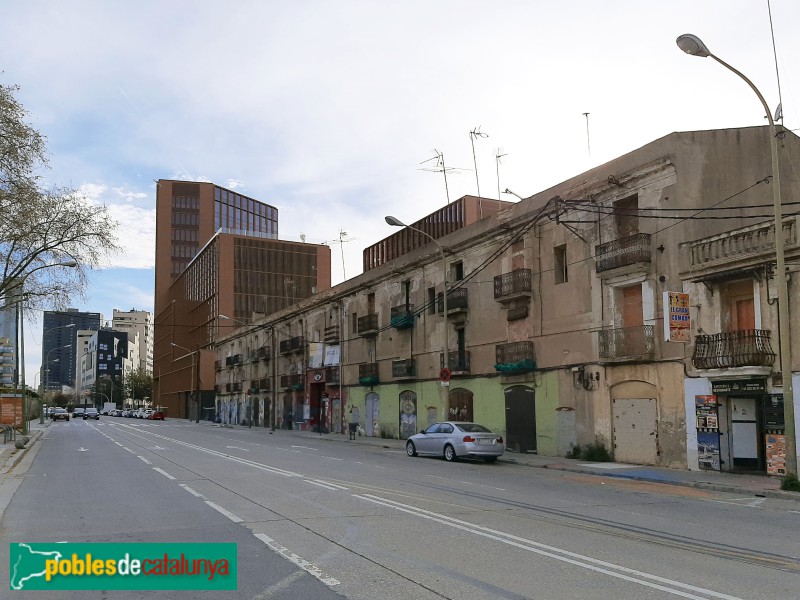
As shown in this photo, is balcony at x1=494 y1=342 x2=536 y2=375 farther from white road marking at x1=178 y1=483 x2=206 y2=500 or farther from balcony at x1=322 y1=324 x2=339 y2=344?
balcony at x1=322 y1=324 x2=339 y2=344

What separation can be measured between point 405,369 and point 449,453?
13832 mm

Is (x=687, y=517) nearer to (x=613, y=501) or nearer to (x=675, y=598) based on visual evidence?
(x=613, y=501)

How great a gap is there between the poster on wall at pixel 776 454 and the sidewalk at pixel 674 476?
0.91ft

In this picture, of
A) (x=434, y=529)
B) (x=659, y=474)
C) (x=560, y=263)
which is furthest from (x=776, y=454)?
(x=434, y=529)

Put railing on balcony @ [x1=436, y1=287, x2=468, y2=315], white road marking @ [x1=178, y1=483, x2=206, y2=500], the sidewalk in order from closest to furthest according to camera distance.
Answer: white road marking @ [x1=178, y1=483, x2=206, y2=500] < the sidewalk < railing on balcony @ [x1=436, y1=287, x2=468, y2=315]

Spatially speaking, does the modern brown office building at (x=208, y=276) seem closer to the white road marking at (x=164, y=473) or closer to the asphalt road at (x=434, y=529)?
the white road marking at (x=164, y=473)

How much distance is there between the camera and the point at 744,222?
21.5 m

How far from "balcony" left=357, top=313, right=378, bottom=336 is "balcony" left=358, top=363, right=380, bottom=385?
1.98m

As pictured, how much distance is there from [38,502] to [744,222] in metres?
20.3

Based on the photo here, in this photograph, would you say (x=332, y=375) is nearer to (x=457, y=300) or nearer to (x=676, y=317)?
(x=457, y=300)

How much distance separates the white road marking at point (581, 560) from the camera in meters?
6.77

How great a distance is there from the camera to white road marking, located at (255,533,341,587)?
23.5ft

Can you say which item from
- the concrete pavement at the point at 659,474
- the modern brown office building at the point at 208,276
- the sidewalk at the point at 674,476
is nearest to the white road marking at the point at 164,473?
the concrete pavement at the point at 659,474

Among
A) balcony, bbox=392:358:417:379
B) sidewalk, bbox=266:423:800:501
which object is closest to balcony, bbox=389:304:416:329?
balcony, bbox=392:358:417:379
